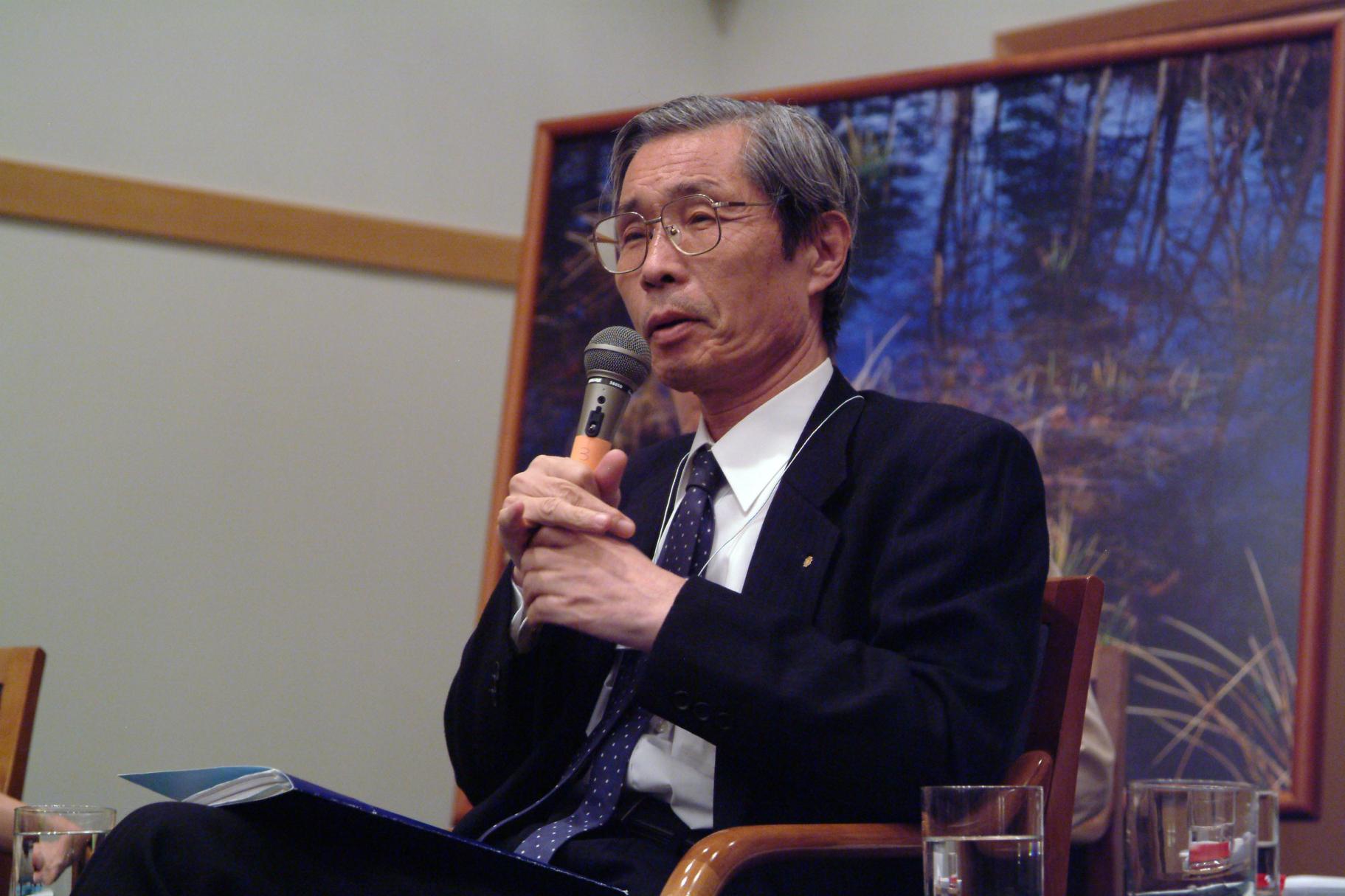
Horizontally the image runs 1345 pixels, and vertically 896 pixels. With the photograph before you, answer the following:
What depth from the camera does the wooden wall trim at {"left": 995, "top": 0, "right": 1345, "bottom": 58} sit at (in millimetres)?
3191

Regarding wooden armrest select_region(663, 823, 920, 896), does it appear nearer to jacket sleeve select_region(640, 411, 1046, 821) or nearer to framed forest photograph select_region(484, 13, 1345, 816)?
jacket sleeve select_region(640, 411, 1046, 821)

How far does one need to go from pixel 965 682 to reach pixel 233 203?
2.69 metres

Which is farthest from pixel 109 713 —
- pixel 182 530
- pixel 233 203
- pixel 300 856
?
pixel 300 856

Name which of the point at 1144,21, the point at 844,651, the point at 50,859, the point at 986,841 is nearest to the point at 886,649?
the point at 844,651

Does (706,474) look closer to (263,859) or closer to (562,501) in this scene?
(562,501)

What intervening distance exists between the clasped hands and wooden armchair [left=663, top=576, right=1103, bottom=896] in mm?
222

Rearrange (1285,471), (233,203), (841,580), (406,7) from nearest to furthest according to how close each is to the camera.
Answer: (841,580) < (1285,471) < (233,203) < (406,7)

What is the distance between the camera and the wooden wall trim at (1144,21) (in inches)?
126

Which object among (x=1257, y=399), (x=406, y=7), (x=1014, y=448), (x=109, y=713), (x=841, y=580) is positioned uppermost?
(x=406, y=7)

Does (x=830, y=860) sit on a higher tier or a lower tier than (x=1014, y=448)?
lower

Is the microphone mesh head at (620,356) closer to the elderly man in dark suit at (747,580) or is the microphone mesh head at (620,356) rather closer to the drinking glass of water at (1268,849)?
the elderly man in dark suit at (747,580)

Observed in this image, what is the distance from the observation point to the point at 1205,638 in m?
2.64

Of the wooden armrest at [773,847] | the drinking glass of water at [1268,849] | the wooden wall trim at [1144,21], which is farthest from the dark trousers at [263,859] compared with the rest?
the wooden wall trim at [1144,21]

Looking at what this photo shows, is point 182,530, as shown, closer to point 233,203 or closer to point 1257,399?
point 233,203
